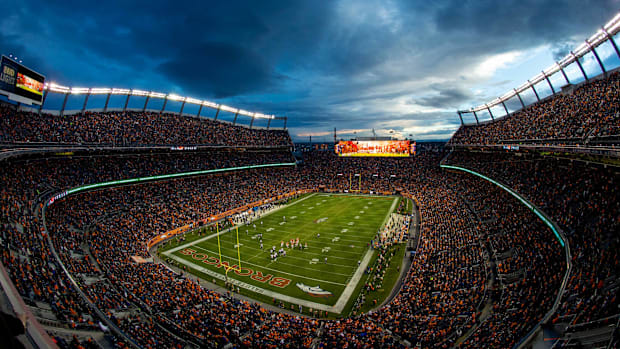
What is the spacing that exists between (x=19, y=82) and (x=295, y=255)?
96.5 feet

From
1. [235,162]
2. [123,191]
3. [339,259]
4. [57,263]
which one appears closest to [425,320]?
[339,259]

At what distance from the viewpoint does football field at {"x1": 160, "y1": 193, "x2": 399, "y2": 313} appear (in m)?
21.4

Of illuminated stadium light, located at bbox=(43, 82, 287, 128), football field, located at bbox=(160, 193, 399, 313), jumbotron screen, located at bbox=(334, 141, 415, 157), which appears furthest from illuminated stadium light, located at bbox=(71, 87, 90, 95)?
jumbotron screen, located at bbox=(334, 141, 415, 157)

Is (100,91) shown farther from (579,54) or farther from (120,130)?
(579,54)

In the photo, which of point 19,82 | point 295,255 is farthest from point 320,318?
point 19,82

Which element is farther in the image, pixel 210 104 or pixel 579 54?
pixel 210 104

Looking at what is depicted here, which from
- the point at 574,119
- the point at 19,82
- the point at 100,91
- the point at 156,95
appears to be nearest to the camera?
the point at 19,82

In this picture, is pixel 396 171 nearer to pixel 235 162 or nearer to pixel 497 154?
pixel 497 154

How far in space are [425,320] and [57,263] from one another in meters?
20.2

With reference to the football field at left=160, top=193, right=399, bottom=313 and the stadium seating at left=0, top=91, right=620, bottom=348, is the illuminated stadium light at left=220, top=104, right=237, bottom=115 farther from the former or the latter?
the football field at left=160, top=193, right=399, bottom=313

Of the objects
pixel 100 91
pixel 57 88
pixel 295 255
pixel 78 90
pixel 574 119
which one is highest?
pixel 100 91

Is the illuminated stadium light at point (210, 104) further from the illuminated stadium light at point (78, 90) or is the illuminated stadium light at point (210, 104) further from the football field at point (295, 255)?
the football field at point (295, 255)

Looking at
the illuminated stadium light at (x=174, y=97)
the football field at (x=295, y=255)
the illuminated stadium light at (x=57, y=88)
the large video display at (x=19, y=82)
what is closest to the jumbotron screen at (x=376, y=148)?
the football field at (x=295, y=255)

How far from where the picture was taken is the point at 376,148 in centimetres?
6456
